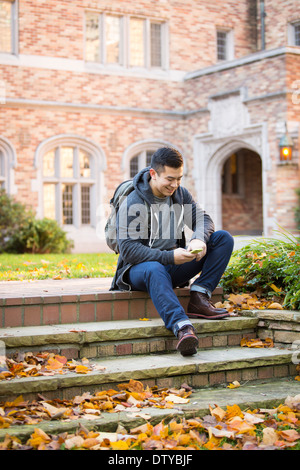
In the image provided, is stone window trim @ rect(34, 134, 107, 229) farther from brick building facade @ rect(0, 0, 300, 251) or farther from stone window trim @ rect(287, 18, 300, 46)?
stone window trim @ rect(287, 18, 300, 46)

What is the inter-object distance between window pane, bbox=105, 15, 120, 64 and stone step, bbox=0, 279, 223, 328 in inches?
495

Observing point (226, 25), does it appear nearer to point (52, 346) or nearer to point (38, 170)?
point (38, 170)

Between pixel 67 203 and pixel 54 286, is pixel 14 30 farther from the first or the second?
pixel 54 286

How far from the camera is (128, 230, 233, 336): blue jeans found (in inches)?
172

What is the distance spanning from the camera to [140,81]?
1662cm

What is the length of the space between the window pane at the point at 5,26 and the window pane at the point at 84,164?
3.02 metres

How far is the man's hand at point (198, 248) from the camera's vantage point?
4.66 m

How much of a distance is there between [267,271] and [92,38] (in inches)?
482

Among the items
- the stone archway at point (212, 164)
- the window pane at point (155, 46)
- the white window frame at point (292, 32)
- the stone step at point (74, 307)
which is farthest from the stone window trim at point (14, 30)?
the stone step at point (74, 307)

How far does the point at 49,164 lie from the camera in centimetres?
1578

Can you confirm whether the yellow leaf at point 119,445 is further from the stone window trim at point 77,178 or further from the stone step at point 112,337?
the stone window trim at point 77,178

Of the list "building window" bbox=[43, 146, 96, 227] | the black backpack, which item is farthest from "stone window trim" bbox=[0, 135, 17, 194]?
the black backpack
